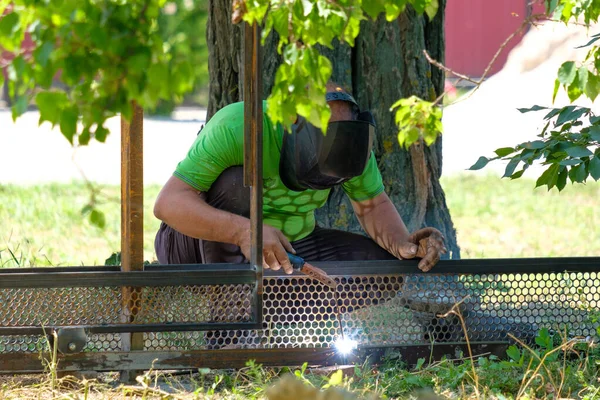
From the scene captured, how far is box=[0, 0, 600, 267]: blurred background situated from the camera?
6.01 metres

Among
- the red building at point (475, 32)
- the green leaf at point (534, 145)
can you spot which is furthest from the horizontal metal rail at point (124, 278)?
the red building at point (475, 32)

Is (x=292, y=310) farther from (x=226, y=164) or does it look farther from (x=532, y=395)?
(x=532, y=395)

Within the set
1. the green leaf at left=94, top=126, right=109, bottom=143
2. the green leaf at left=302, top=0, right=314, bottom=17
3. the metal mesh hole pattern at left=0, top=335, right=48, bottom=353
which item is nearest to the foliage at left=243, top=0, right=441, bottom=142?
the green leaf at left=302, top=0, right=314, bottom=17

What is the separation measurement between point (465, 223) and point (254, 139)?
496 centimetres

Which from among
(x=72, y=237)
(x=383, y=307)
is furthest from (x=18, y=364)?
(x=72, y=237)

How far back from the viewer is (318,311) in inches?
131

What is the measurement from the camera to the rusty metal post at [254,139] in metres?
3.00

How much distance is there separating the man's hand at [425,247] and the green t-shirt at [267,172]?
17.0 inches

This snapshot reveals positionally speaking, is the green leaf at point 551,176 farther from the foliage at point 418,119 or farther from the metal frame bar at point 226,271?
the foliage at point 418,119

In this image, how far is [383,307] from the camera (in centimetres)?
341

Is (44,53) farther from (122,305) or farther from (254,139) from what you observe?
(122,305)

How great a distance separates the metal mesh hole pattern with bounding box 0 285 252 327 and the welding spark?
0.35 m

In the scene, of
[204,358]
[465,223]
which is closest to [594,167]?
[204,358]

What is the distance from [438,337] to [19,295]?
1541mm
